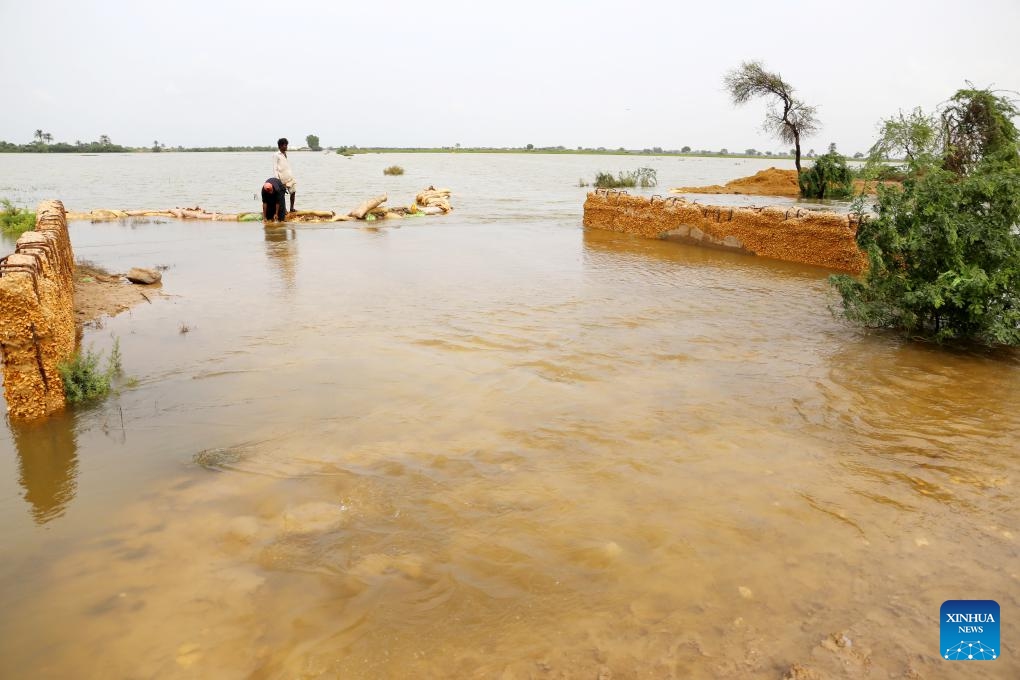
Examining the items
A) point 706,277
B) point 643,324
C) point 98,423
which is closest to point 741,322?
point 643,324

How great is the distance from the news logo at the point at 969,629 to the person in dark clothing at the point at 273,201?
47.6ft

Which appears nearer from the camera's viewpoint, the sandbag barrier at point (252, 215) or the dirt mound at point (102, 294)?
the dirt mound at point (102, 294)

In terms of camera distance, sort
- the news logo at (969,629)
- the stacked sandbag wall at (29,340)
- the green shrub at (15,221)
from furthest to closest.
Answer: the green shrub at (15,221), the stacked sandbag wall at (29,340), the news logo at (969,629)

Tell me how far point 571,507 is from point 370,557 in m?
0.91

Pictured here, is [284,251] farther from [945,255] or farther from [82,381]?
[945,255]

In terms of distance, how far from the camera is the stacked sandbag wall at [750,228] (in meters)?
9.23

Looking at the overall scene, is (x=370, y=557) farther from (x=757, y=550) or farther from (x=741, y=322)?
(x=741, y=322)

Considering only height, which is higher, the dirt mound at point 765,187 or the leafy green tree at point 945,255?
the dirt mound at point 765,187

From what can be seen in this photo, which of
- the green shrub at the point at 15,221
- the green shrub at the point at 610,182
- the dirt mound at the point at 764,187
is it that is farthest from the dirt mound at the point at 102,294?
the green shrub at the point at 610,182

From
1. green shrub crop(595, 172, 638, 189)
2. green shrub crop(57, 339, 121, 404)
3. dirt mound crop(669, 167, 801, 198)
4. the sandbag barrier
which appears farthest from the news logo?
green shrub crop(595, 172, 638, 189)

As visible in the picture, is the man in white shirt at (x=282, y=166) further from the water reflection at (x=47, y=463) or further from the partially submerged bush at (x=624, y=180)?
the partially submerged bush at (x=624, y=180)

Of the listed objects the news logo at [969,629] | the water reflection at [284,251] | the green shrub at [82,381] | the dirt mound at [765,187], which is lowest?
the news logo at [969,629]

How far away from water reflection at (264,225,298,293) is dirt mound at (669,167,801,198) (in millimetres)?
14989

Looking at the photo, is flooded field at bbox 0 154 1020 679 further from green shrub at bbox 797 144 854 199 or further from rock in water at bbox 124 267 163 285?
green shrub at bbox 797 144 854 199
